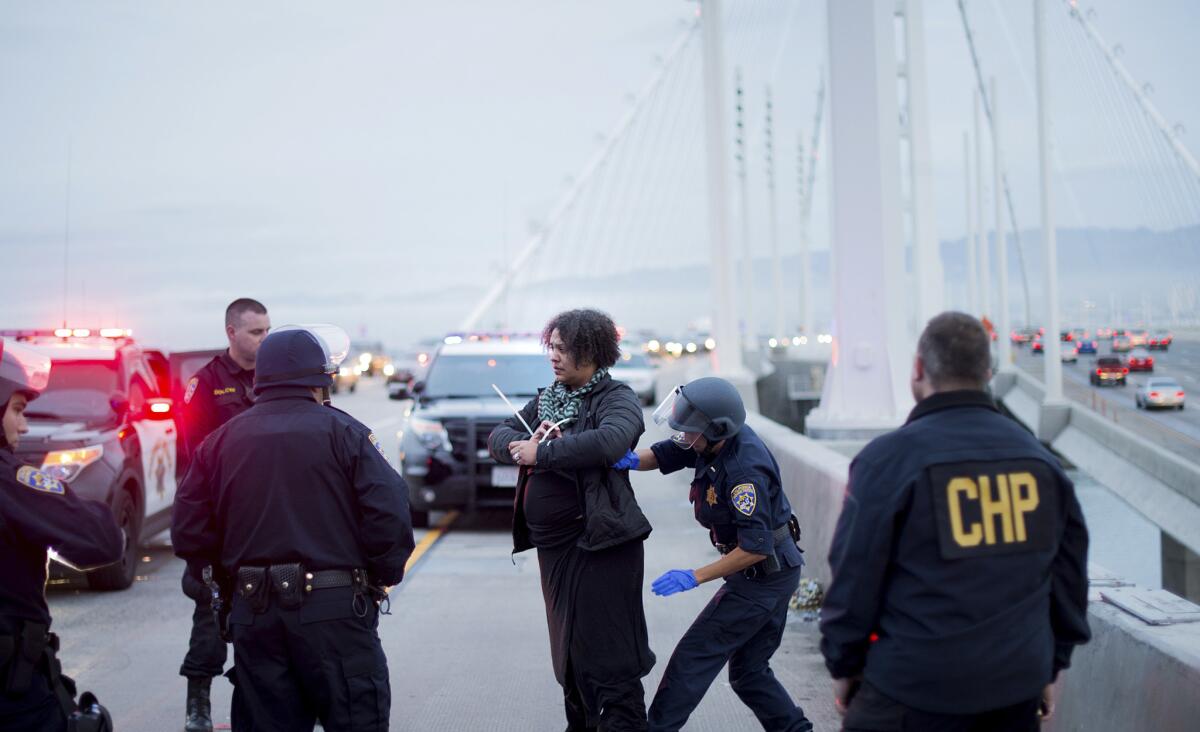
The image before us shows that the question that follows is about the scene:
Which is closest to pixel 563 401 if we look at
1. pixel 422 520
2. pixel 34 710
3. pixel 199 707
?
pixel 34 710

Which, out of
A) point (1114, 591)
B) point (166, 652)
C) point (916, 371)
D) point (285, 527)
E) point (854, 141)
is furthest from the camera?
point (854, 141)

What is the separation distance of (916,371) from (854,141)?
39.9 ft

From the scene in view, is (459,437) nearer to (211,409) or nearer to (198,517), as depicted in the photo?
(211,409)

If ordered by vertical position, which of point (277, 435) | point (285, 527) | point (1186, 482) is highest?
point (277, 435)

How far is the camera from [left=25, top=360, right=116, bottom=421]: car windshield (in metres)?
9.58

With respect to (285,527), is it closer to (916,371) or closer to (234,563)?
(234,563)

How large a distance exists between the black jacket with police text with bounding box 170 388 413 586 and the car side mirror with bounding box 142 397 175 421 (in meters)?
6.59

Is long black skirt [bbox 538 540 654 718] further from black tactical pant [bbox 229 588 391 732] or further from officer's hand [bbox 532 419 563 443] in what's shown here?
black tactical pant [bbox 229 588 391 732]

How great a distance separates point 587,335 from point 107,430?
5936 mm

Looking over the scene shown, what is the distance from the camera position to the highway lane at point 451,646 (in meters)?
6.29

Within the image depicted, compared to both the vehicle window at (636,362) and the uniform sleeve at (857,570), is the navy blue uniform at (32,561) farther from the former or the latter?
the vehicle window at (636,362)

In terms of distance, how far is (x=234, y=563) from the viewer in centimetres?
402

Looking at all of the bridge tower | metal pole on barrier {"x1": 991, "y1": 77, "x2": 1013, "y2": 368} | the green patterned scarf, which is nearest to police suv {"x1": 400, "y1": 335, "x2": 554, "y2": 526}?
the bridge tower

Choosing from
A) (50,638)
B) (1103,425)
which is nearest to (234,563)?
(50,638)
